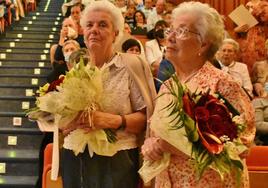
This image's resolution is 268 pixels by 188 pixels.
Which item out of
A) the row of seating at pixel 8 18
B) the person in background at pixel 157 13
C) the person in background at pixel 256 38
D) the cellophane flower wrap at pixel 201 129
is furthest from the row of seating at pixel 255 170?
the row of seating at pixel 8 18

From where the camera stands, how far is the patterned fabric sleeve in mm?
1740

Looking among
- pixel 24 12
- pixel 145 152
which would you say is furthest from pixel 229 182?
pixel 24 12

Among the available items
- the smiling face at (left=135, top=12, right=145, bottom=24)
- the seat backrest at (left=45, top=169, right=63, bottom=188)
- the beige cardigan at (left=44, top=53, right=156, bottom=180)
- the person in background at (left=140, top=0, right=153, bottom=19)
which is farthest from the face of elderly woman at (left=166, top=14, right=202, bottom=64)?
the person in background at (left=140, top=0, right=153, bottom=19)

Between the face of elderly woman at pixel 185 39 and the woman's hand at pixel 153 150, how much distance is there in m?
0.31

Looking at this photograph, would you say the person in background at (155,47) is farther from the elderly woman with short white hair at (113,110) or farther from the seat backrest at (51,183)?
the elderly woman with short white hair at (113,110)

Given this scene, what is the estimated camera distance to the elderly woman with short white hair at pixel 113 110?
2031mm

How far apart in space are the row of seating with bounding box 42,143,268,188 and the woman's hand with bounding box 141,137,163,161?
1033mm

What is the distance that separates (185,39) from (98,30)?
44cm

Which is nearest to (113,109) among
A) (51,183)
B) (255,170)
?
(51,183)

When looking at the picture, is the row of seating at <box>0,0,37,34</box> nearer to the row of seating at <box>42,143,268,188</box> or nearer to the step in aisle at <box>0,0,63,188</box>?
the step in aisle at <box>0,0,63,188</box>

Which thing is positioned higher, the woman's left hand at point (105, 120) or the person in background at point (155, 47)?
the person in background at point (155, 47)

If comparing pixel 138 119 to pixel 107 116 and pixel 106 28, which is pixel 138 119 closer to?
pixel 107 116

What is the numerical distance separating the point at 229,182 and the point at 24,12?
978 cm

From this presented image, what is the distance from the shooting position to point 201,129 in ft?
5.24
